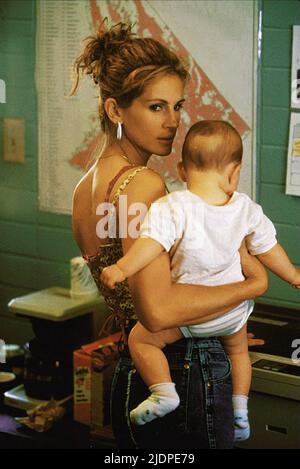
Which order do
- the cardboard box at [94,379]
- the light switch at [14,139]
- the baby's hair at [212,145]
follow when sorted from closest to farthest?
the baby's hair at [212,145]
the cardboard box at [94,379]
the light switch at [14,139]

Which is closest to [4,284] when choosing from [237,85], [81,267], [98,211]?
[81,267]

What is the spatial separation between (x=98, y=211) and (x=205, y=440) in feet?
1.83

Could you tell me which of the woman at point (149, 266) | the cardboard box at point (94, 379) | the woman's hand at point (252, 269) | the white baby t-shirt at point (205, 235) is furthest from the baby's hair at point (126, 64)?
the cardboard box at point (94, 379)

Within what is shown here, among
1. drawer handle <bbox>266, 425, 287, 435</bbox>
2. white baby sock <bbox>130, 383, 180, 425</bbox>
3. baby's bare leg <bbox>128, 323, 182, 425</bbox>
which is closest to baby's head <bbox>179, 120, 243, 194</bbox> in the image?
baby's bare leg <bbox>128, 323, 182, 425</bbox>

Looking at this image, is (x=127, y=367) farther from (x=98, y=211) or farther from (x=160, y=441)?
(x=98, y=211)

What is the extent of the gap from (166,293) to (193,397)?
24 cm

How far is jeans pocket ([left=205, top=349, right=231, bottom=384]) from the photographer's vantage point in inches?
69.7

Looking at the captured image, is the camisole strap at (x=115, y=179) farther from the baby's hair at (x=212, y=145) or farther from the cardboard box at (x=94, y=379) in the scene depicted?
the cardboard box at (x=94, y=379)

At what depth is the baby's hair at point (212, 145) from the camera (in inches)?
69.1

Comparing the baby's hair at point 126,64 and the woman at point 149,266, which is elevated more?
the baby's hair at point 126,64

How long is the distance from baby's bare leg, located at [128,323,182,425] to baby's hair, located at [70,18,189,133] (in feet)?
1.79

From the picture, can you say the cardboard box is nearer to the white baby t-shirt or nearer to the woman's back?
the woman's back

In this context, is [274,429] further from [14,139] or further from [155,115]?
[14,139]

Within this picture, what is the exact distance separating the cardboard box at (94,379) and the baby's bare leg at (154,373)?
3.92 feet
